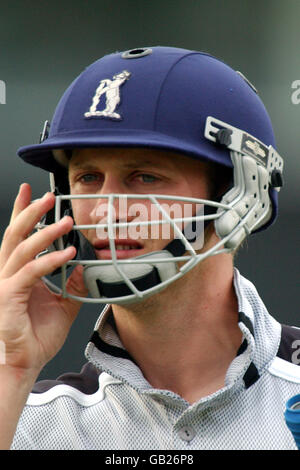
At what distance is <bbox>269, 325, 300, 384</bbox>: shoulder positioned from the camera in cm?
182

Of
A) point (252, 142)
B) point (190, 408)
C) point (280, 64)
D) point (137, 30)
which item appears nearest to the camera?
point (190, 408)

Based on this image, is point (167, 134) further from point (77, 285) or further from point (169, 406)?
point (169, 406)

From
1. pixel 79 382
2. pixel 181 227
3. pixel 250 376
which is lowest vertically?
pixel 79 382

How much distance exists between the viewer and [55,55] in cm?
427

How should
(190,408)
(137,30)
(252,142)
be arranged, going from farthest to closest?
(137,30) → (252,142) → (190,408)

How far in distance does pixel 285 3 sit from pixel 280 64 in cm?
47

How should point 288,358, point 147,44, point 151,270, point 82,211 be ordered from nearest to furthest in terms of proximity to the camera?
1. point 151,270
2. point 82,211
3. point 288,358
4. point 147,44

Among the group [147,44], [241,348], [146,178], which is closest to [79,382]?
[241,348]

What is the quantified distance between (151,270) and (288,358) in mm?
463

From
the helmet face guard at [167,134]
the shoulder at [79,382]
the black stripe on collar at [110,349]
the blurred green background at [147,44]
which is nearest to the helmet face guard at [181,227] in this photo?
the helmet face guard at [167,134]

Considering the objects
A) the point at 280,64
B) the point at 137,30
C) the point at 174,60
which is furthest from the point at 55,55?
the point at 174,60

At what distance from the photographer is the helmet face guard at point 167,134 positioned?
1.64m

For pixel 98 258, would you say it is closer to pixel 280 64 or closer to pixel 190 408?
pixel 190 408

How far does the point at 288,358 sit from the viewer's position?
6.18ft
